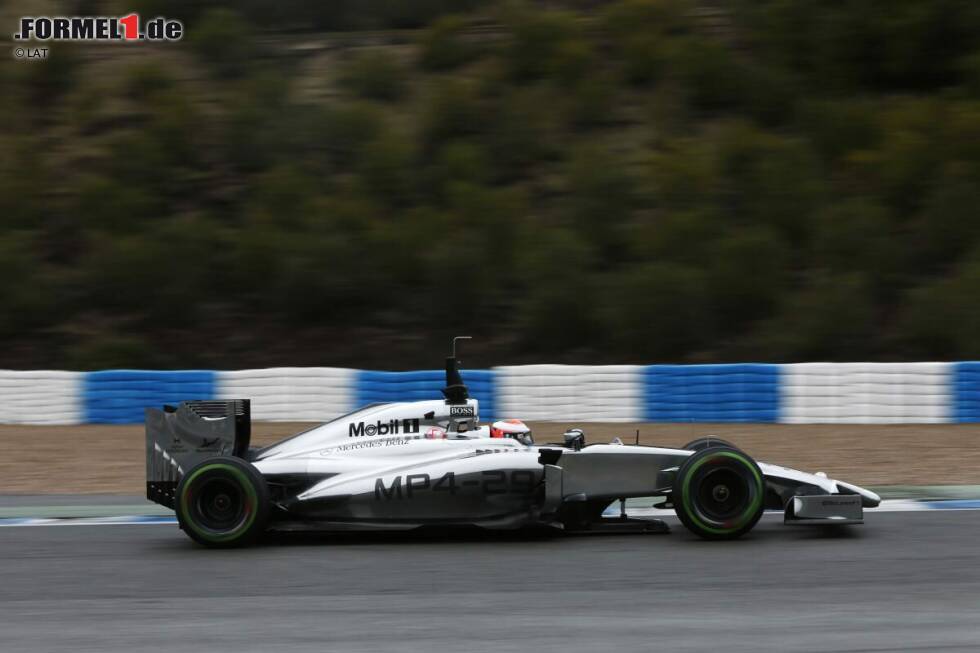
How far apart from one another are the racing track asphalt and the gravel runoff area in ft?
9.41

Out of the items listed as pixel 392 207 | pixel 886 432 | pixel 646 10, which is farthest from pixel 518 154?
pixel 886 432

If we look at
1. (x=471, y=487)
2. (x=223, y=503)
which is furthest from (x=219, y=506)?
(x=471, y=487)

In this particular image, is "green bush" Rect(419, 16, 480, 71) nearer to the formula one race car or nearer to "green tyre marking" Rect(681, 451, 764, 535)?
the formula one race car

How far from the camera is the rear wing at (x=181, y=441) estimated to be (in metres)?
7.48

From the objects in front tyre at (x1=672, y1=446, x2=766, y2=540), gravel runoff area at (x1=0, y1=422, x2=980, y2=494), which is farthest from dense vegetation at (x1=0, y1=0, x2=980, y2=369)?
front tyre at (x1=672, y1=446, x2=766, y2=540)

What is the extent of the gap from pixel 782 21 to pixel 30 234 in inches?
645

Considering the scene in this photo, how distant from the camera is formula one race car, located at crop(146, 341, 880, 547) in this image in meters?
7.07

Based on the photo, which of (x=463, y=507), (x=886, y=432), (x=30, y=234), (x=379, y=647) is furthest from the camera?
(x=30, y=234)

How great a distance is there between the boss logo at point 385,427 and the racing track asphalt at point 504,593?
2.30 feet

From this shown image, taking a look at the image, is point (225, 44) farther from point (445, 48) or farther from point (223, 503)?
point (223, 503)

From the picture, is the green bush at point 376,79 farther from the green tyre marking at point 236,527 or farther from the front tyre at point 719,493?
the front tyre at point 719,493

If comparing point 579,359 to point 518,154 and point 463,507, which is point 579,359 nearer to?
point 518,154

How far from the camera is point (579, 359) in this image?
62.5ft

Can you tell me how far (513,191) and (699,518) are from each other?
15.6 metres
